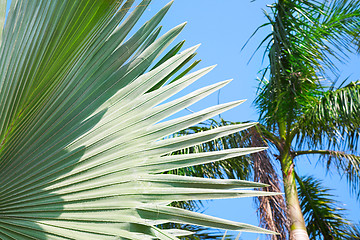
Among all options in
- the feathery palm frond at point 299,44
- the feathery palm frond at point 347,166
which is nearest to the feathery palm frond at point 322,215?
the feathery palm frond at point 347,166

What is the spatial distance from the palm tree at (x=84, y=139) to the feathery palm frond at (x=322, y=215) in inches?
279

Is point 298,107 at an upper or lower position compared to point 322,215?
upper

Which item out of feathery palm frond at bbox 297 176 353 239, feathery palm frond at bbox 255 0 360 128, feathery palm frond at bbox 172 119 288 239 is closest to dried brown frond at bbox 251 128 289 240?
feathery palm frond at bbox 172 119 288 239

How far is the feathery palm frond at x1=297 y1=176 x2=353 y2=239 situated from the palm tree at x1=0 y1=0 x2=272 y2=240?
709 centimetres

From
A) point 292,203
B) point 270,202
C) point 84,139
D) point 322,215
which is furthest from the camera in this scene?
point 322,215

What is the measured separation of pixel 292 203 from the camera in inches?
241

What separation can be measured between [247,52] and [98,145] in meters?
5.74

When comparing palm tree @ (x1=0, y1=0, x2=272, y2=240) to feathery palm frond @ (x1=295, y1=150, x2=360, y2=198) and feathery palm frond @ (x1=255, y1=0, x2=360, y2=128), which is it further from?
feathery palm frond @ (x1=295, y1=150, x2=360, y2=198)

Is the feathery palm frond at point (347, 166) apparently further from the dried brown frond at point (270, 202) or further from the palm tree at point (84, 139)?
the palm tree at point (84, 139)

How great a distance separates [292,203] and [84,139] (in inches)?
214

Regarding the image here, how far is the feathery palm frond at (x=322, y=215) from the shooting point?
25.5ft

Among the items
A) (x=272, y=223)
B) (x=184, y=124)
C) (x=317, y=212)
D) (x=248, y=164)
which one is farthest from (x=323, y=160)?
(x=184, y=124)

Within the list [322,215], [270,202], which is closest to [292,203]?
[270,202]

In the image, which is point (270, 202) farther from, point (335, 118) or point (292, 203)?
point (335, 118)
